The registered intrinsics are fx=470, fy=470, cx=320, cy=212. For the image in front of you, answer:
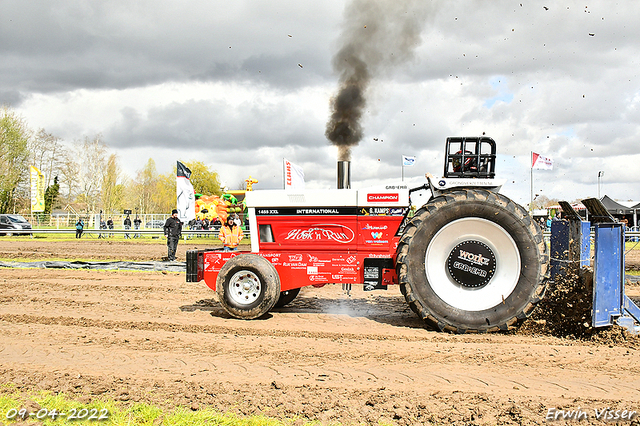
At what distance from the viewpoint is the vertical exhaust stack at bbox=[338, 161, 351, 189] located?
→ 6582 millimetres

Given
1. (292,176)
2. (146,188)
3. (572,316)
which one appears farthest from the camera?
(146,188)

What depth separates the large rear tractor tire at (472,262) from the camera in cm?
541

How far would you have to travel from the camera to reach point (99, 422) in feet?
10.8

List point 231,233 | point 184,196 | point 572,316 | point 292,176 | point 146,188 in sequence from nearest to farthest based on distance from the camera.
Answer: point 572,316 < point 231,233 < point 292,176 < point 184,196 < point 146,188

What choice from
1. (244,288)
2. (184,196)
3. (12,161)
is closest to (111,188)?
(12,161)

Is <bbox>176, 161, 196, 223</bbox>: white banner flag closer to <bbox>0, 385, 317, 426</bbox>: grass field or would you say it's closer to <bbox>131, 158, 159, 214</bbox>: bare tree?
<bbox>0, 385, 317, 426</bbox>: grass field

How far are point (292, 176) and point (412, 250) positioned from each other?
12537 millimetres

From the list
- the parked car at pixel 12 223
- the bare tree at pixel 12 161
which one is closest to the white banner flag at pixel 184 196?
the parked car at pixel 12 223

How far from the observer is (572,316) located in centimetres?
554

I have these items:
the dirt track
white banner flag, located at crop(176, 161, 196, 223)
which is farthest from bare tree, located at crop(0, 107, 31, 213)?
the dirt track

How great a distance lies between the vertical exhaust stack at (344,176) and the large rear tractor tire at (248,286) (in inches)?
58.9

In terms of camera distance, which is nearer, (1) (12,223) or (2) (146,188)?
(1) (12,223)

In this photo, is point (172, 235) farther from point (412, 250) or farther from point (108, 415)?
point (108, 415)

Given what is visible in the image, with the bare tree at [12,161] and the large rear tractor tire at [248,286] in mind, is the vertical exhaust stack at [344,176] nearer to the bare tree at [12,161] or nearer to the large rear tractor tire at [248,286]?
the large rear tractor tire at [248,286]
